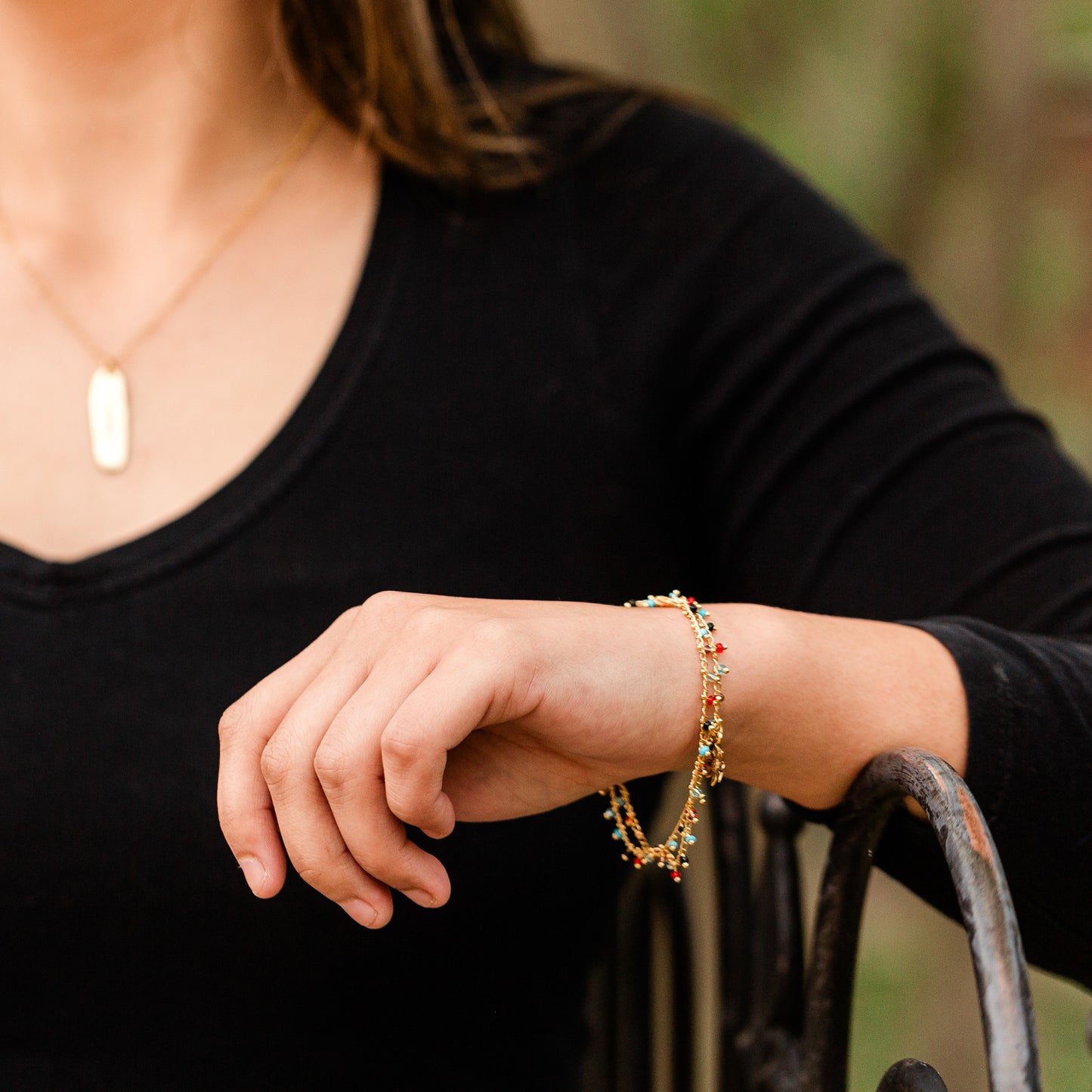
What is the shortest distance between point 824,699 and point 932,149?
3.78ft

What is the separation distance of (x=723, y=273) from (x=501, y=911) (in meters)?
0.50

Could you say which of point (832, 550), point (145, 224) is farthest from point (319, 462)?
point (832, 550)

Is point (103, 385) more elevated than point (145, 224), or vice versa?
point (145, 224)

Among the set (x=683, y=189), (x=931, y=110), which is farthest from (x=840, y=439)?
(x=931, y=110)

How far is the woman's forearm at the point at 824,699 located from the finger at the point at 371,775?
0.49ft

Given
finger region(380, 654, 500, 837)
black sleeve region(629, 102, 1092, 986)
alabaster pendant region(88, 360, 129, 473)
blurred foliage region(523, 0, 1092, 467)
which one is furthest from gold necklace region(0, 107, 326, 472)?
blurred foliage region(523, 0, 1092, 467)

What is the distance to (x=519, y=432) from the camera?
88 cm

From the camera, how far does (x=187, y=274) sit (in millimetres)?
933

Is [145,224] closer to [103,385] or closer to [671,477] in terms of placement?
[103,385]

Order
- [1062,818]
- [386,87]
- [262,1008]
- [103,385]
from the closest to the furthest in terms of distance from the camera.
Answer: [1062,818] < [262,1008] < [103,385] < [386,87]

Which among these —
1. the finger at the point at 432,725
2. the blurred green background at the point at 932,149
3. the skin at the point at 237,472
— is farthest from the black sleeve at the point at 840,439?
the blurred green background at the point at 932,149

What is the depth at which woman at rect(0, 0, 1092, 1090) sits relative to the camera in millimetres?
626

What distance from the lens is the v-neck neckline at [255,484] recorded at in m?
0.79

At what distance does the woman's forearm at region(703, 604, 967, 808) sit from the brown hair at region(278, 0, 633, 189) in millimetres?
502
